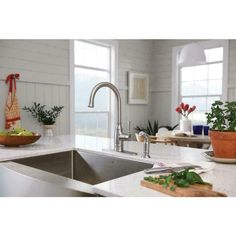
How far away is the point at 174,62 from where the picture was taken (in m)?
5.55

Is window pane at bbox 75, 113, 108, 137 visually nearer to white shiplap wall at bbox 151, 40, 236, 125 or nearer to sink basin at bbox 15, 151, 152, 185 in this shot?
white shiplap wall at bbox 151, 40, 236, 125

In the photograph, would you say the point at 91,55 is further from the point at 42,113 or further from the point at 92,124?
the point at 42,113

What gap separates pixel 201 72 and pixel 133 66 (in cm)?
137

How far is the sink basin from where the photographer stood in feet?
5.04

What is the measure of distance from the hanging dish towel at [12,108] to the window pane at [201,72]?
3.40 metres

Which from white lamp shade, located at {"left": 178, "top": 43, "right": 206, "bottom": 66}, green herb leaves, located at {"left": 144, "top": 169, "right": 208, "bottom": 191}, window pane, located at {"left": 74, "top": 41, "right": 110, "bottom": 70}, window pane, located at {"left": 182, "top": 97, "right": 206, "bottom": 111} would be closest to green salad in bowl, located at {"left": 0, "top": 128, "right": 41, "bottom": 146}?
green herb leaves, located at {"left": 144, "top": 169, "right": 208, "bottom": 191}

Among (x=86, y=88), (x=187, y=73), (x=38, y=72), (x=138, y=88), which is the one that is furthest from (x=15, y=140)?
(x=187, y=73)

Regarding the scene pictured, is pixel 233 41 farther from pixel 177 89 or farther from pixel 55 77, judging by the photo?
pixel 55 77

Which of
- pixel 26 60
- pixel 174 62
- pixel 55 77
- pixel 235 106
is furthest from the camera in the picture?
pixel 174 62
